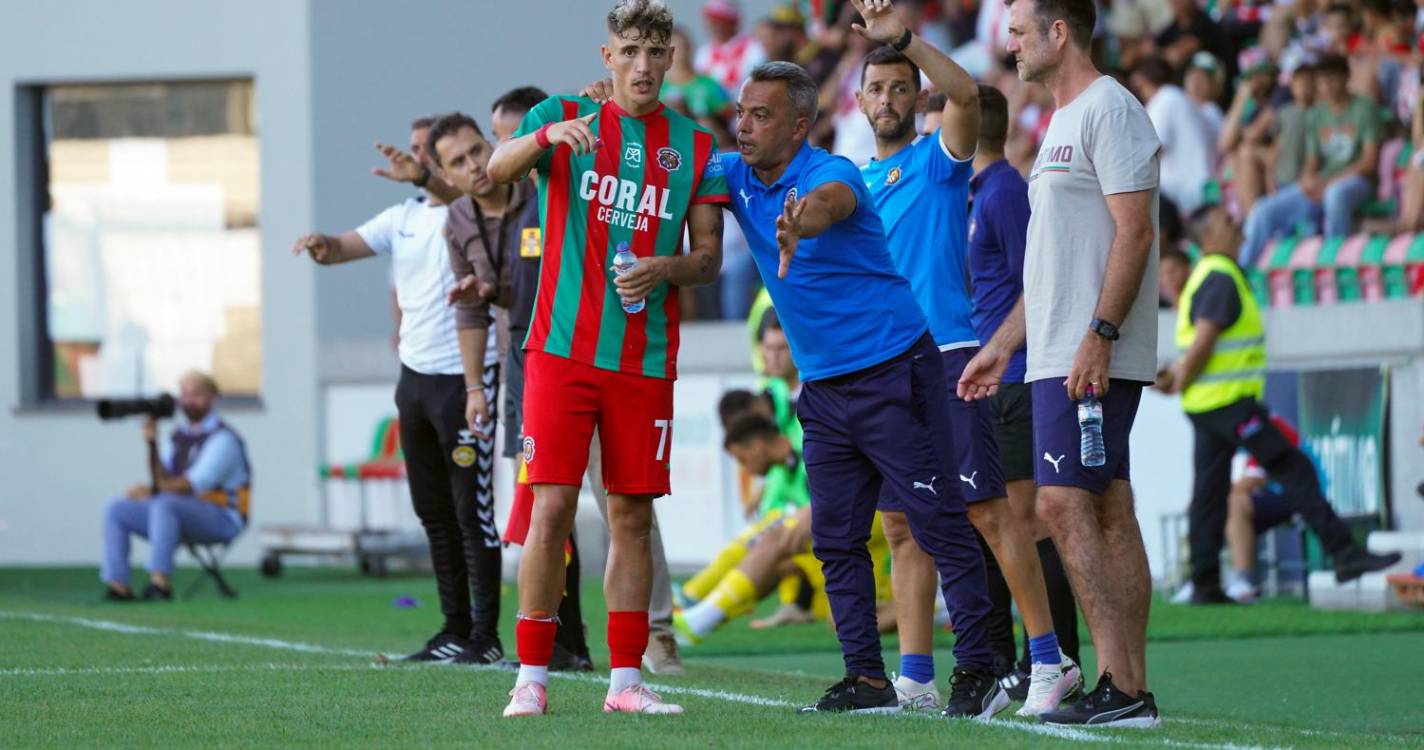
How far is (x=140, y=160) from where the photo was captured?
2031cm

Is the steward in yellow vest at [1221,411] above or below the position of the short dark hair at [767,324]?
below

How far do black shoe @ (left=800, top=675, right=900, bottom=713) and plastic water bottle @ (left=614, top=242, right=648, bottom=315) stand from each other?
4.11 feet

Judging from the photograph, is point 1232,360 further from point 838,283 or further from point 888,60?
point 838,283

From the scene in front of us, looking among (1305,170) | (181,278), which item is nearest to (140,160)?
(181,278)

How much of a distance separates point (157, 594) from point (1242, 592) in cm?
688

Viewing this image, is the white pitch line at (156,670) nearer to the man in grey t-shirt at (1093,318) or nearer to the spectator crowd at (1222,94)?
the man in grey t-shirt at (1093,318)

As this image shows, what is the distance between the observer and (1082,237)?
605 centimetres

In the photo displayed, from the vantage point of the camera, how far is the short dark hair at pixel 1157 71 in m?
16.5

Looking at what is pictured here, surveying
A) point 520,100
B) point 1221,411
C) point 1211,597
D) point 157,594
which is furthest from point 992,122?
point 157,594

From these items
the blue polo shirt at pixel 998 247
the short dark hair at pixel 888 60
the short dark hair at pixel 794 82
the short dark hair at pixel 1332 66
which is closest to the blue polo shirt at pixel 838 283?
the short dark hair at pixel 794 82

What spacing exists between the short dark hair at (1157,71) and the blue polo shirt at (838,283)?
10743mm

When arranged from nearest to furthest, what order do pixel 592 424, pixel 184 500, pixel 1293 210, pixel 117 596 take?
pixel 592 424
pixel 117 596
pixel 184 500
pixel 1293 210

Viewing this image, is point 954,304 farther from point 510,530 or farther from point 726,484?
point 726,484

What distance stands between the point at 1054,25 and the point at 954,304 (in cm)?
117
